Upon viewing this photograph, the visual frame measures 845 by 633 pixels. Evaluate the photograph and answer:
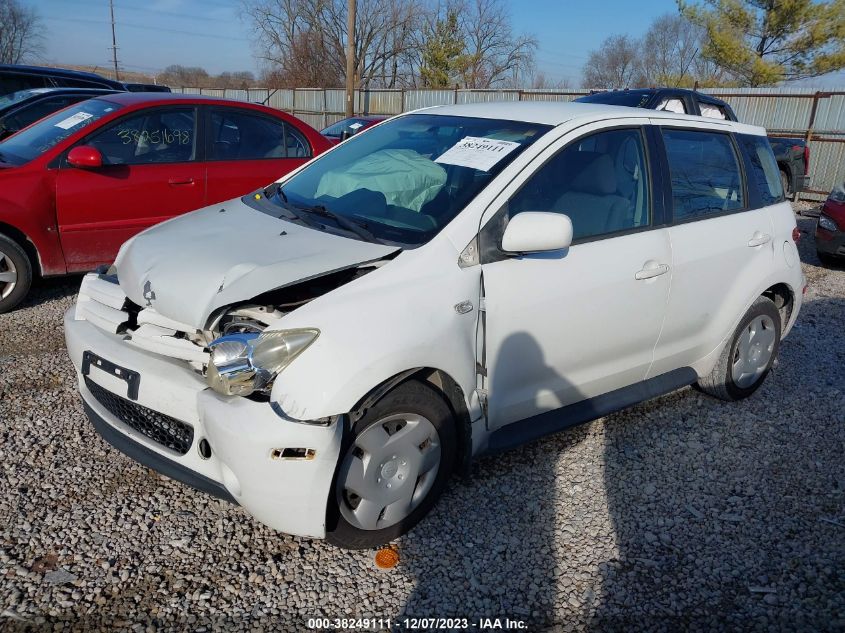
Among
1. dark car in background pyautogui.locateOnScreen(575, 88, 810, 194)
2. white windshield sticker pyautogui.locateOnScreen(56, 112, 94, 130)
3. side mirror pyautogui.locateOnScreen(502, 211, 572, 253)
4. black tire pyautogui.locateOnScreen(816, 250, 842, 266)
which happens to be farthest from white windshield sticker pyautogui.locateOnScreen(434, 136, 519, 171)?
black tire pyautogui.locateOnScreen(816, 250, 842, 266)

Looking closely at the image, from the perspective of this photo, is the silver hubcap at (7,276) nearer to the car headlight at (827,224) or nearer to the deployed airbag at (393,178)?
the deployed airbag at (393,178)

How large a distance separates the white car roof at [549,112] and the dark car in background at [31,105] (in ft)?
18.4

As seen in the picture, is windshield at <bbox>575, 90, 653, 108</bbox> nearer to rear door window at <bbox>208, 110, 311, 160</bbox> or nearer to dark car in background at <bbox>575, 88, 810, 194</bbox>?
dark car in background at <bbox>575, 88, 810, 194</bbox>

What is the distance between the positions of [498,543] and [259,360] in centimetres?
131

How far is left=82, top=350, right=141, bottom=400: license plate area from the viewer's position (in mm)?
2678

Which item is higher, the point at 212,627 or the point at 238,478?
the point at 238,478

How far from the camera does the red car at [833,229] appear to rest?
8.09 meters

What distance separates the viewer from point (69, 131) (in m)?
5.64

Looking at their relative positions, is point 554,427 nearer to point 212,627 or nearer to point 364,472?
point 364,472

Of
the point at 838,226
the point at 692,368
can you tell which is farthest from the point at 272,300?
the point at 838,226

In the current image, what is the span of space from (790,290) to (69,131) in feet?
18.3

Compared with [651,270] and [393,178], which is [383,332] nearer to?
[393,178]

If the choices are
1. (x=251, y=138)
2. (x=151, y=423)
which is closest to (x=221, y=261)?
(x=151, y=423)

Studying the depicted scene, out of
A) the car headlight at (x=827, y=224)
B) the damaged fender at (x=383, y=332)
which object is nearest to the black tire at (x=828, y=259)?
the car headlight at (x=827, y=224)
